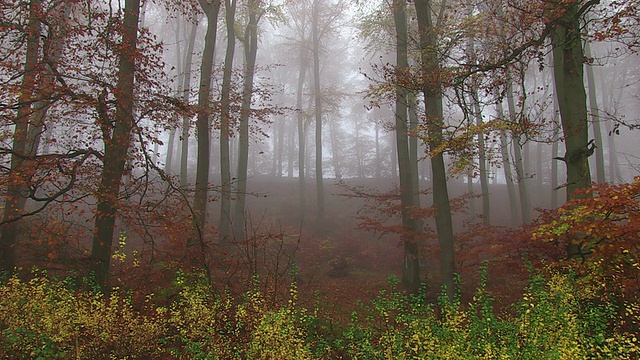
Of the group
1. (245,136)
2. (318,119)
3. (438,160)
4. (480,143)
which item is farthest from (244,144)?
(480,143)

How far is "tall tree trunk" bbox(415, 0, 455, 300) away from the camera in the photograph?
23.5 feet

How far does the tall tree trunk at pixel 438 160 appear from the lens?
7.16 m

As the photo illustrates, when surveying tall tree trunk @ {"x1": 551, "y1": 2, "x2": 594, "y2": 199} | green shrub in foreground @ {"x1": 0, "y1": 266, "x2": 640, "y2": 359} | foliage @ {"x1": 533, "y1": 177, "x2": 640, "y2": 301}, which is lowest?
green shrub in foreground @ {"x1": 0, "y1": 266, "x2": 640, "y2": 359}

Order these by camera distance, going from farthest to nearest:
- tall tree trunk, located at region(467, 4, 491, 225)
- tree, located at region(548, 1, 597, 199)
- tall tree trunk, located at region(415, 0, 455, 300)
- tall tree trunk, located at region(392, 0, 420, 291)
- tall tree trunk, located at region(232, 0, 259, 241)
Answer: tall tree trunk, located at region(232, 0, 259, 241) < tall tree trunk, located at region(392, 0, 420, 291) < tall tree trunk, located at region(415, 0, 455, 300) < tall tree trunk, located at region(467, 4, 491, 225) < tree, located at region(548, 1, 597, 199)

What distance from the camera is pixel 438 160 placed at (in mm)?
8000

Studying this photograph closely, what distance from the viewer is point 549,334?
14.0ft

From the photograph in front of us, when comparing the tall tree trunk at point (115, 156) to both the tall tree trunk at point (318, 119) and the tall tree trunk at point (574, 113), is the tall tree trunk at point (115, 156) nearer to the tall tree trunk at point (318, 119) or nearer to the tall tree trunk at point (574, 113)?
the tall tree trunk at point (574, 113)

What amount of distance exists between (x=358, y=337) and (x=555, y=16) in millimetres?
6416

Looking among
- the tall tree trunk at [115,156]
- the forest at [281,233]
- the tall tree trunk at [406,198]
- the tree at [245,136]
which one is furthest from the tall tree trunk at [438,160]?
the tree at [245,136]

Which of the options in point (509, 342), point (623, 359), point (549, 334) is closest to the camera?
point (623, 359)

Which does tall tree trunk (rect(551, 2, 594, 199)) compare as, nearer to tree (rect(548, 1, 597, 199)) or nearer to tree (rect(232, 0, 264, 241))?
tree (rect(548, 1, 597, 199))

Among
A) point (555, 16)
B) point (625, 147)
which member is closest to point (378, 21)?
point (555, 16)

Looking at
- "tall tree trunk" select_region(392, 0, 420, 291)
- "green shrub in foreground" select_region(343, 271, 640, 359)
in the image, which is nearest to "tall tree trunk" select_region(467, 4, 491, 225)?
"tall tree trunk" select_region(392, 0, 420, 291)

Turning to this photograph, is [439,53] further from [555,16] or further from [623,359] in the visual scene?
[623,359]
